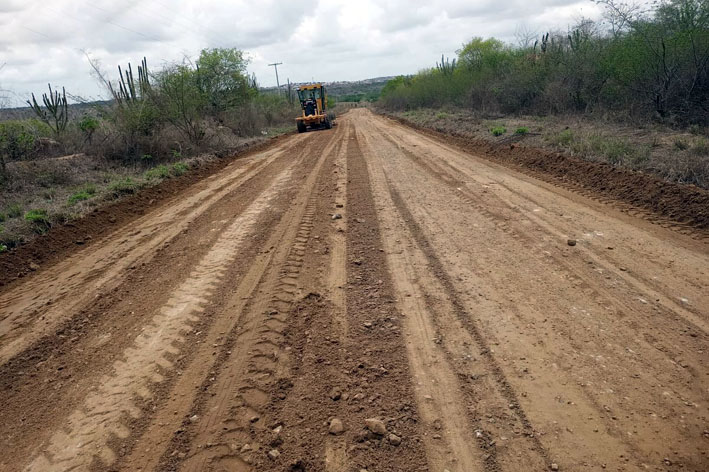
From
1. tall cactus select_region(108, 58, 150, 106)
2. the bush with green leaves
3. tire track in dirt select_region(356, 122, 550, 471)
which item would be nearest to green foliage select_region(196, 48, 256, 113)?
tall cactus select_region(108, 58, 150, 106)

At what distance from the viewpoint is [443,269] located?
17.3 feet

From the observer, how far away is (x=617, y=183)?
8117 millimetres

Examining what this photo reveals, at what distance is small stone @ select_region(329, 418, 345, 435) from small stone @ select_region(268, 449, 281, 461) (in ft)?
1.27

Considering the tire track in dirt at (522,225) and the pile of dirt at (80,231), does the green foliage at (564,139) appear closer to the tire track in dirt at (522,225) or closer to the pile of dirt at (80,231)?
the tire track in dirt at (522,225)

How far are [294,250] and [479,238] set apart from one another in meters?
2.70

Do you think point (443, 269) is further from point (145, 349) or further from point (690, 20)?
point (690, 20)

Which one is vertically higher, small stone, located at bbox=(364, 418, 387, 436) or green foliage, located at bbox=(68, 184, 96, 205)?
green foliage, located at bbox=(68, 184, 96, 205)

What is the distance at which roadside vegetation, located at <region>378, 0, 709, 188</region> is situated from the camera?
9594 mm

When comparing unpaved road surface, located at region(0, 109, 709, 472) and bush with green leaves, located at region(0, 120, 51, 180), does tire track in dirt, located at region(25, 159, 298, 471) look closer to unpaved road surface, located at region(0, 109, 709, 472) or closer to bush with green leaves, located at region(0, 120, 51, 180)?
unpaved road surface, located at region(0, 109, 709, 472)

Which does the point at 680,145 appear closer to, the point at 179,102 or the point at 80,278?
the point at 80,278

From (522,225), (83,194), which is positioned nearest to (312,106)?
(83,194)

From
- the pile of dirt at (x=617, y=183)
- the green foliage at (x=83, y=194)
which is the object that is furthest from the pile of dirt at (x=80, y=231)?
the pile of dirt at (x=617, y=183)

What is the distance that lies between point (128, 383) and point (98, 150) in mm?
13836

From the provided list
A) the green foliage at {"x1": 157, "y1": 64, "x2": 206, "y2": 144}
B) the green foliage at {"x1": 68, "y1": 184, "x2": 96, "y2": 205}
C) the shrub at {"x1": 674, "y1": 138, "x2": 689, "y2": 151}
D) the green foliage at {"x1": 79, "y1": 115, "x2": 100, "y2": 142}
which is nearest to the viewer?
the shrub at {"x1": 674, "y1": 138, "x2": 689, "y2": 151}
